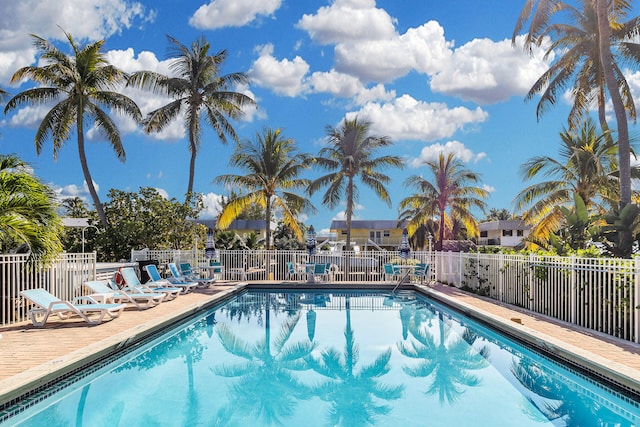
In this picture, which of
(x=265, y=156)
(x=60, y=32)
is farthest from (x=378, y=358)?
(x=60, y=32)

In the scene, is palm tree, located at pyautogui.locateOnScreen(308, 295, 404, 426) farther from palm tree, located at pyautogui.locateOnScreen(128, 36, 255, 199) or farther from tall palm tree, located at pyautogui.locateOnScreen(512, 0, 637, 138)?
palm tree, located at pyautogui.locateOnScreen(128, 36, 255, 199)

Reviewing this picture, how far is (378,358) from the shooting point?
888cm

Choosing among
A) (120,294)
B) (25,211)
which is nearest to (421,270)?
(120,294)

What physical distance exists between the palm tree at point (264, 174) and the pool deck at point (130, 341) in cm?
1182

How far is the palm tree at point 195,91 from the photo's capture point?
24938mm

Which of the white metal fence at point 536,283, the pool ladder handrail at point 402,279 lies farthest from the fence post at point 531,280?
the pool ladder handrail at point 402,279

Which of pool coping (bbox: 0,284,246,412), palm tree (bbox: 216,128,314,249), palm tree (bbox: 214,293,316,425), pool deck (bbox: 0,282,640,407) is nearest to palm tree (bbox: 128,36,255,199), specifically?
palm tree (bbox: 216,128,314,249)

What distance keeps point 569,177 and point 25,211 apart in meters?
17.4

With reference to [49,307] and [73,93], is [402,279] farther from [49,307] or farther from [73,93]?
[73,93]

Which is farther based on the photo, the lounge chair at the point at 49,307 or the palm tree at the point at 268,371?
the lounge chair at the point at 49,307

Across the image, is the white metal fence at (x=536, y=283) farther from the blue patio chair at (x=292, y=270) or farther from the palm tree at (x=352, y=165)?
the palm tree at (x=352, y=165)

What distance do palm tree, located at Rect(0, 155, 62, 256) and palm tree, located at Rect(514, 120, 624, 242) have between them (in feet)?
48.7

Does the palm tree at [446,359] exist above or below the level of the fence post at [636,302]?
below

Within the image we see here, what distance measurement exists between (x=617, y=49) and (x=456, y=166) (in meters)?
12.0
